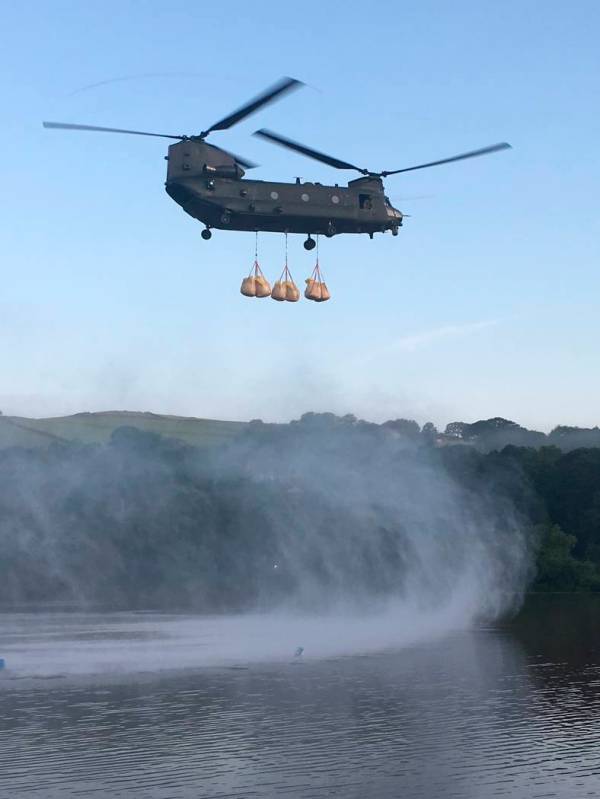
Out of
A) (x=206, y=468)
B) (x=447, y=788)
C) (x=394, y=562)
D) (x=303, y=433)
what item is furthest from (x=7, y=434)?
(x=447, y=788)

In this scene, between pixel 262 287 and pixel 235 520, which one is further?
pixel 235 520

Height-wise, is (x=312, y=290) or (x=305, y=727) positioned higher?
(x=312, y=290)

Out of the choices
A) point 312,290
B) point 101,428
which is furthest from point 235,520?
point 312,290

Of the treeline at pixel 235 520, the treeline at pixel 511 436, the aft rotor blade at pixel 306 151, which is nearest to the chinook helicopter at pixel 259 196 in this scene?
the aft rotor blade at pixel 306 151

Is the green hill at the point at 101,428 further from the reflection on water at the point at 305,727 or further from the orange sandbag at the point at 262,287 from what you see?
the orange sandbag at the point at 262,287

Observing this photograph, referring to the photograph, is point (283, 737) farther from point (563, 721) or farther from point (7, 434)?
point (7, 434)

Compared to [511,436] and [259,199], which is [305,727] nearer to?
[259,199]
